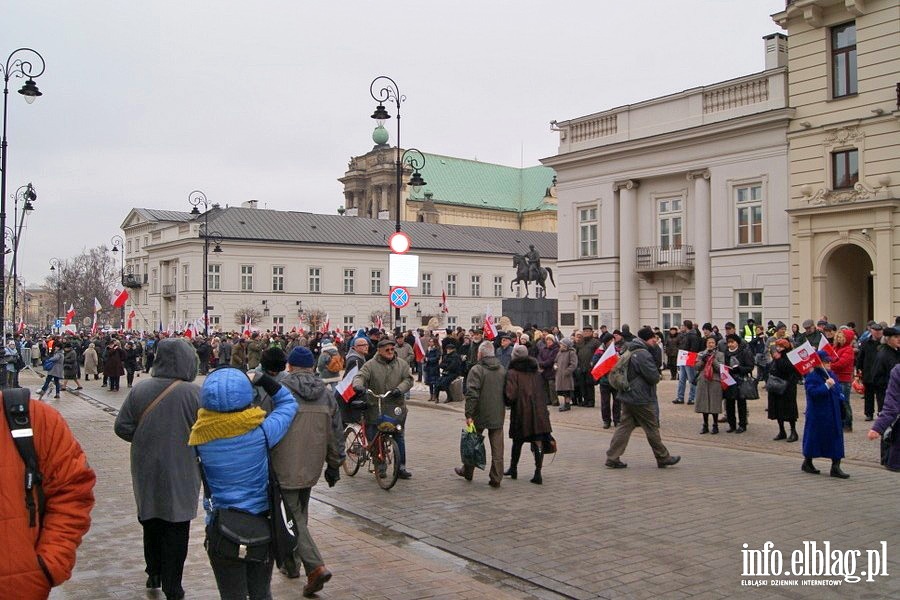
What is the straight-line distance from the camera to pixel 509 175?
111000mm

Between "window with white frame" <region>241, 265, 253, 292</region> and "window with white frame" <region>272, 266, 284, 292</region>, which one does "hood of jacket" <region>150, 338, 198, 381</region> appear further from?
"window with white frame" <region>272, 266, 284, 292</region>

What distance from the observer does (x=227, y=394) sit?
15.8 ft

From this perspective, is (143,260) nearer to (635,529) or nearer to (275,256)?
(275,256)

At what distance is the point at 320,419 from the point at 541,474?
18.1 feet

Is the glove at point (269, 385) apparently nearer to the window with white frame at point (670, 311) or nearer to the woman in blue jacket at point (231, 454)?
the woman in blue jacket at point (231, 454)

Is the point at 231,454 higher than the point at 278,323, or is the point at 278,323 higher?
the point at 278,323

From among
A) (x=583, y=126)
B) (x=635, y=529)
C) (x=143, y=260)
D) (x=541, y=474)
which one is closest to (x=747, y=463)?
(x=541, y=474)

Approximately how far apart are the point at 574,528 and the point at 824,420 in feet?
14.5

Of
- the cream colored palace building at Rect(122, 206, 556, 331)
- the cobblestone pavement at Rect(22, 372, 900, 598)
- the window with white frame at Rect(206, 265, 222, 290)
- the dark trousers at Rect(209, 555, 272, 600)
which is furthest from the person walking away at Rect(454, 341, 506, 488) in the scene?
the window with white frame at Rect(206, 265, 222, 290)

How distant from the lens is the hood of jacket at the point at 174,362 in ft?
20.5

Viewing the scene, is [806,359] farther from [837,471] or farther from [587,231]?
[587,231]

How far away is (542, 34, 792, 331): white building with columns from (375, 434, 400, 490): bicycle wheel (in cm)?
2255

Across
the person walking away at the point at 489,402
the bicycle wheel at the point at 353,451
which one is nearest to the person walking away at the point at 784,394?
the person walking away at the point at 489,402

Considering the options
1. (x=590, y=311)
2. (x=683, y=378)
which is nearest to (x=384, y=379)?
(x=683, y=378)
